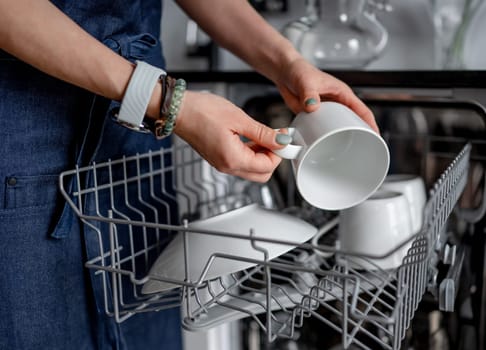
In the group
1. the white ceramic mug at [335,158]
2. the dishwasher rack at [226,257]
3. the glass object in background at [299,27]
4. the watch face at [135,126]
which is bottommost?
the dishwasher rack at [226,257]

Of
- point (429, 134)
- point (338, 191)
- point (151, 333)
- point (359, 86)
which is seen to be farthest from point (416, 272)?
point (429, 134)

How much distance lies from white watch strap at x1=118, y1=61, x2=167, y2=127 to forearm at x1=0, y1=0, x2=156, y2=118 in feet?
0.03

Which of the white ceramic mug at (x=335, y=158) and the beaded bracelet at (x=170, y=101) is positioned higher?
the beaded bracelet at (x=170, y=101)

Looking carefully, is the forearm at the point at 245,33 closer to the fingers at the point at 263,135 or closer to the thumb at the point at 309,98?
the thumb at the point at 309,98

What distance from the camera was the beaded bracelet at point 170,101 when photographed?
2.09 ft

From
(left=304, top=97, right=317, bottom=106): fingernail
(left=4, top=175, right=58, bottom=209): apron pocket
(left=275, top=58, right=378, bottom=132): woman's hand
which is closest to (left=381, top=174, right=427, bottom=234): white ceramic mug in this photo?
(left=275, top=58, right=378, bottom=132): woman's hand

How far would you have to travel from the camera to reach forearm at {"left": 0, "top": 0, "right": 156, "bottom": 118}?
1.98ft

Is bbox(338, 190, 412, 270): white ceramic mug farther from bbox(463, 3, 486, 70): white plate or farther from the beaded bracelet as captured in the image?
bbox(463, 3, 486, 70): white plate

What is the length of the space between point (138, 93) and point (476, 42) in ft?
2.76

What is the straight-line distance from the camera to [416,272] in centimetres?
61

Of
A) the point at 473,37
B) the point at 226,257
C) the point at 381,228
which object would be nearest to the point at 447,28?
the point at 473,37

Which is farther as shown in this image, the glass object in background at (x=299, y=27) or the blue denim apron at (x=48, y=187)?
the glass object in background at (x=299, y=27)

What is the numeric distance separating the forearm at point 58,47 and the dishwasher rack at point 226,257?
0.49 ft

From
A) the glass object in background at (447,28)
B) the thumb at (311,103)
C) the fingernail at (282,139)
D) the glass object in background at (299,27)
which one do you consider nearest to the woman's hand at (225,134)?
the fingernail at (282,139)
